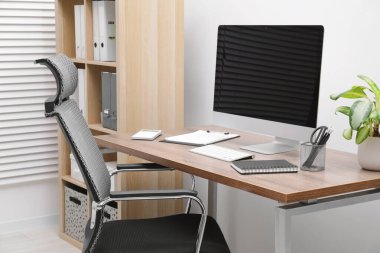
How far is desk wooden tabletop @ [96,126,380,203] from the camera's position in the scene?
6.78 ft

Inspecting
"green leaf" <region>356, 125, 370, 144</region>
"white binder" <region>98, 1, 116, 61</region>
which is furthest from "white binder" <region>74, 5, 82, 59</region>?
"green leaf" <region>356, 125, 370, 144</region>

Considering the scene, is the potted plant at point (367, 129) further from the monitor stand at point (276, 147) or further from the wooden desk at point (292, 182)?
the monitor stand at point (276, 147)

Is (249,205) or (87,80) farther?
(87,80)

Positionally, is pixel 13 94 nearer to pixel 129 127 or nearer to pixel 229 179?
pixel 129 127

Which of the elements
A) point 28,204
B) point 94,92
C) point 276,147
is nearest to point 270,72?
point 276,147

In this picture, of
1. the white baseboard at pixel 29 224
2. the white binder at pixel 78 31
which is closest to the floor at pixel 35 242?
the white baseboard at pixel 29 224

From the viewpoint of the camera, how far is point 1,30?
3.97 m

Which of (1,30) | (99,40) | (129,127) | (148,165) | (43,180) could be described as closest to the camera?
(148,165)

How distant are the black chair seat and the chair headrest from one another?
0.55 metres

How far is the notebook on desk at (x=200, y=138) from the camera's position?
9.24ft

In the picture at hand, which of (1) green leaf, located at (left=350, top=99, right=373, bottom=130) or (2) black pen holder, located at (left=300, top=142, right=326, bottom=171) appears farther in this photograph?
(2) black pen holder, located at (left=300, top=142, right=326, bottom=171)

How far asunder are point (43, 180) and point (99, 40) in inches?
47.6

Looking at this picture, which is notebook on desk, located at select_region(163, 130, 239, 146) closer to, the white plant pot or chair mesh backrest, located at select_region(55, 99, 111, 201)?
chair mesh backrest, located at select_region(55, 99, 111, 201)

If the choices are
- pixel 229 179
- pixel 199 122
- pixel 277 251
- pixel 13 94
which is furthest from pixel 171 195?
pixel 13 94
